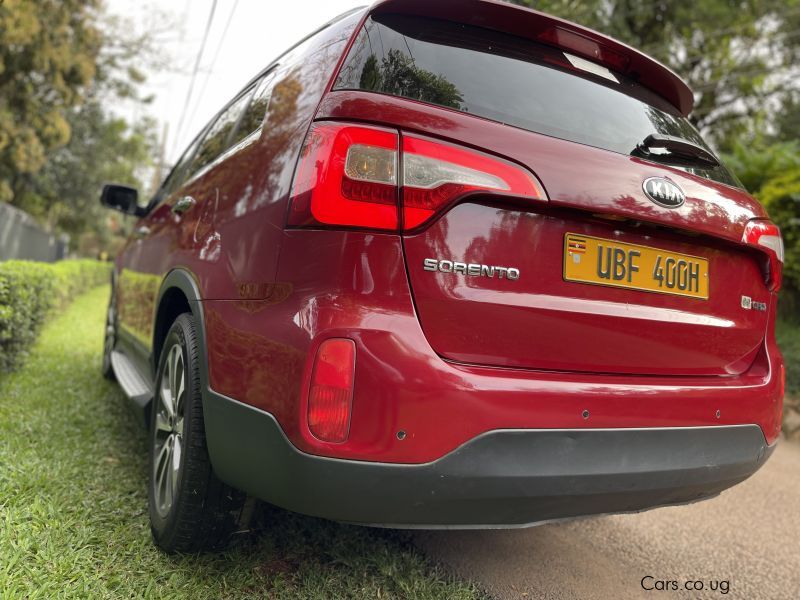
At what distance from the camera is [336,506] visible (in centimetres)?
145

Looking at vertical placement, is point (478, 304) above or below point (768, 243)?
below

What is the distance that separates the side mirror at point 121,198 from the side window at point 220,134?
4.00ft

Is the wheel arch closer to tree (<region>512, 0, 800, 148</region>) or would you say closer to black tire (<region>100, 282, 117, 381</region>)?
black tire (<region>100, 282, 117, 381</region>)

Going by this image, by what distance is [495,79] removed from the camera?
1720 mm

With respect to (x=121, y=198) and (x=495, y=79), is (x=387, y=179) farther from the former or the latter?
(x=121, y=198)

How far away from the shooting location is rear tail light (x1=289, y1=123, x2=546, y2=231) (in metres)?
1.47

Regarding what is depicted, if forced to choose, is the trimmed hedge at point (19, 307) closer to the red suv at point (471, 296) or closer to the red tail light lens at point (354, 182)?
the red suv at point (471, 296)

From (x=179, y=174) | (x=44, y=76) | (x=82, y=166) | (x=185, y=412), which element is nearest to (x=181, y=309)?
(x=185, y=412)

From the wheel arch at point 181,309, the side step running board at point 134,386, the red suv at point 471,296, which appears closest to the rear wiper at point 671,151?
the red suv at point 471,296

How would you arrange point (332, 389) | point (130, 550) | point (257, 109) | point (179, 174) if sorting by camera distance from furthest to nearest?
point (179, 174) → point (257, 109) → point (130, 550) → point (332, 389)

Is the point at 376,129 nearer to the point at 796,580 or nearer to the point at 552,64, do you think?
the point at 552,64

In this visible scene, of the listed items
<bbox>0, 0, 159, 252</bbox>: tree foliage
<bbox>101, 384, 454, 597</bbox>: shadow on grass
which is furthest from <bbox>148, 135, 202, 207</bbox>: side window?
<bbox>0, 0, 159, 252</bbox>: tree foliage

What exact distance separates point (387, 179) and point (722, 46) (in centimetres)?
1570

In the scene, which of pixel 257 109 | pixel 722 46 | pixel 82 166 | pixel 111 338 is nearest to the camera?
pixel 257 109
